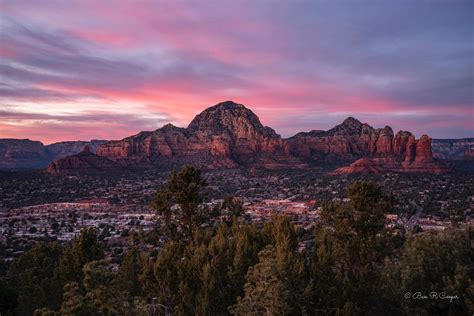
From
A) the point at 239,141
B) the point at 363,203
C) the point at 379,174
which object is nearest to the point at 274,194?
the point at 379,174

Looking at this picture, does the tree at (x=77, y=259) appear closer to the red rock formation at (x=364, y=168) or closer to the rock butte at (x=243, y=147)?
the red rock formation at (x=364, y=168)

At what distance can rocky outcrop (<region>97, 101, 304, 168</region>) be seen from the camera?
6116 inches

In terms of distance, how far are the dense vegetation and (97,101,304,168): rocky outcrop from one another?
12512 cm

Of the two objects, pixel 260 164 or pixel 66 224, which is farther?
pixel 260 164

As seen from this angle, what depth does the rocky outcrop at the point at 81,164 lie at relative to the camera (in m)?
134

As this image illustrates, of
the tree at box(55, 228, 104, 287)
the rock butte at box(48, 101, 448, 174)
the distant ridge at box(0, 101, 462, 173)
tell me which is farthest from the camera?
the distant ridge at box(0, 101, 462, 173)

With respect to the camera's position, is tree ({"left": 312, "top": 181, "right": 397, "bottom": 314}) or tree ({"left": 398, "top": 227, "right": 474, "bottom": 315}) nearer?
tree ({"left": 398, "top": 227, "right": 474, "bottom": 315})

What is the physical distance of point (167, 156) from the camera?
163m

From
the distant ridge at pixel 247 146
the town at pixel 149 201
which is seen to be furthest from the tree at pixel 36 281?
the distant ridge at pixel 247 146

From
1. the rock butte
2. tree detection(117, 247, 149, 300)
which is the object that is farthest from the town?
the rock butte

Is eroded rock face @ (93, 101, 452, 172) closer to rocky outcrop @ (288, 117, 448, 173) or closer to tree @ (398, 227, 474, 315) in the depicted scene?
rocky outcrop @ (288, 117, 448, 173)

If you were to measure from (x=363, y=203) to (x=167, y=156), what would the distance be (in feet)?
472

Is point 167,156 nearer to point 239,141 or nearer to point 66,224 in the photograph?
point 239,141

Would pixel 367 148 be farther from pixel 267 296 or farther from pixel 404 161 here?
pixel 267 296
